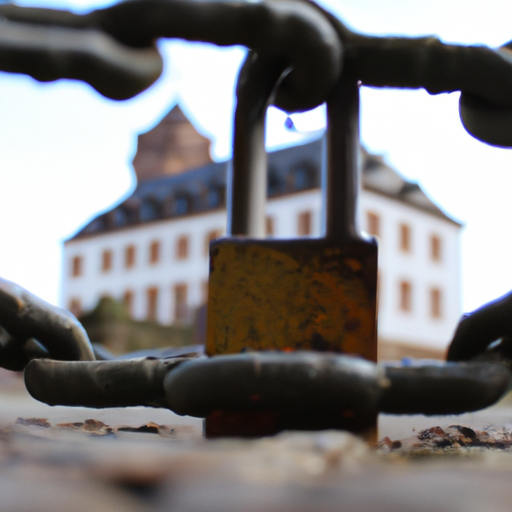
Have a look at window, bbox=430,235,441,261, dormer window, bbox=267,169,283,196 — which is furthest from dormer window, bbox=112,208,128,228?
window, bbox=430,235,441,261

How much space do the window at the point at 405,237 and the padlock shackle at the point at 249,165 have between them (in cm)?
2295

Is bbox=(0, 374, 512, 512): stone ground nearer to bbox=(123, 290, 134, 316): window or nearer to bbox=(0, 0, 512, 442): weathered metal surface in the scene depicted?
bbox=(0, 0, 512, 442): weathered metal surface

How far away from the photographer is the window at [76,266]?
2872 cm

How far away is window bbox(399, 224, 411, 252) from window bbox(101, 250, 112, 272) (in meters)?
11.8

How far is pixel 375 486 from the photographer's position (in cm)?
42

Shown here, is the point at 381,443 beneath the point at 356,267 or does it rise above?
beneath

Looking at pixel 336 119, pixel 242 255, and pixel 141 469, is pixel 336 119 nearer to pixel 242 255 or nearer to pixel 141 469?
pixel 242 255

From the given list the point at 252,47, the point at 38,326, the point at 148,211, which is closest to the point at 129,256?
the point at 148,211

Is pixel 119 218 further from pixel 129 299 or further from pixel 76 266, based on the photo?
pixel 129 299

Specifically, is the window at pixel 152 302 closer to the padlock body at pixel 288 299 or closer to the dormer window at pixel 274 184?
the dormer window at pixel 274 184

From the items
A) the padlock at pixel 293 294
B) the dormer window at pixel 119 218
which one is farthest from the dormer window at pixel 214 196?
the padlock at pixel 293 294

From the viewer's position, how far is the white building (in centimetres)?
2281

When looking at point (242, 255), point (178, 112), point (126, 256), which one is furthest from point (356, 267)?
point (178, 112)

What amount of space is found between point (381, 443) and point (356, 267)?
26 centimetres
